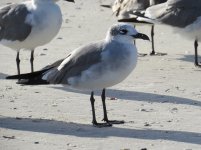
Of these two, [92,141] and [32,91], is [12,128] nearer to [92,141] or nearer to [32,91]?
[92,141]

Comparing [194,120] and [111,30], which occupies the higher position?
[111,30]

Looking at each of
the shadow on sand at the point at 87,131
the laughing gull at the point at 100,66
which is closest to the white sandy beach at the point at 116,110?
the shadow on sand at the point at 87,131

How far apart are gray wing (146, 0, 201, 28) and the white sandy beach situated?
2.18 feet

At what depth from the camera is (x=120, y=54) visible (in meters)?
8.61

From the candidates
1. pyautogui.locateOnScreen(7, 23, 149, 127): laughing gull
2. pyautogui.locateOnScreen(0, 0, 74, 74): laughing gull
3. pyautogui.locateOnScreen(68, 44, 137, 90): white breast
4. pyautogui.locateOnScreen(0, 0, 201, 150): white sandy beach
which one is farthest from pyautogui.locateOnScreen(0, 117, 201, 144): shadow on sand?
pyautogui.locateOnScreen(0, 0, 74, 74): laughing gull

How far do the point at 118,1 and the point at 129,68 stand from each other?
6161mm

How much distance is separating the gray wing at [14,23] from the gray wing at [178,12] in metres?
2.52

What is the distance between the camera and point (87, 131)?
8.48 meters

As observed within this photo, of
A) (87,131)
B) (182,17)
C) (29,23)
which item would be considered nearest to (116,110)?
(87,131)

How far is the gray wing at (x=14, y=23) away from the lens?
1127cm

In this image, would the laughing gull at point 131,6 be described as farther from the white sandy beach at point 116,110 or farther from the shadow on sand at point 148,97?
the shadow on sand at point 148,97

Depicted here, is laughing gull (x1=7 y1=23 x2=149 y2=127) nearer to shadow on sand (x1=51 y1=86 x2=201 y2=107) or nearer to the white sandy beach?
the white sandy beach

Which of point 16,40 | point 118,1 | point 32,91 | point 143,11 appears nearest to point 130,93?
point 32,91

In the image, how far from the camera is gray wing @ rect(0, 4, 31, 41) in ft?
37.0
